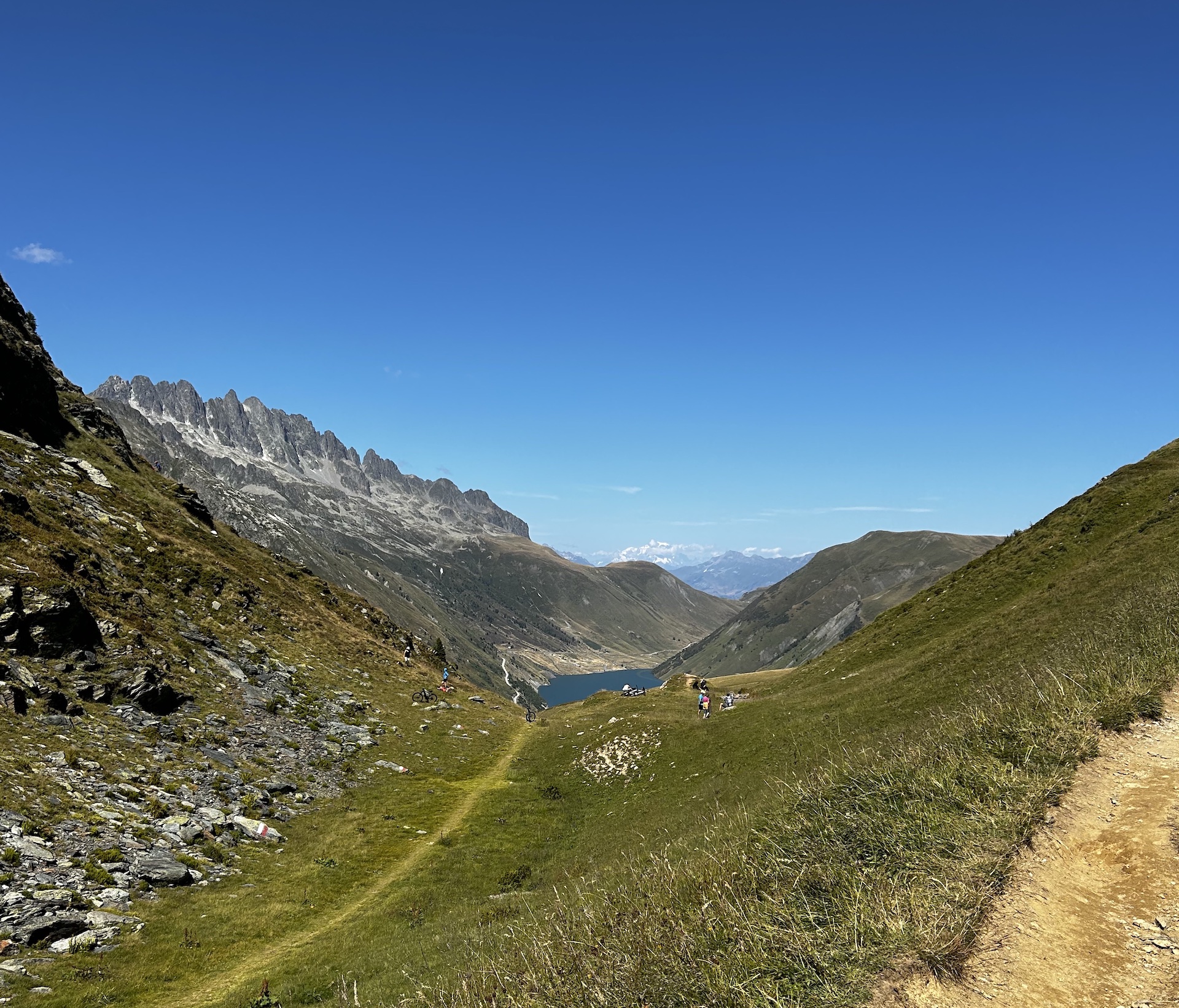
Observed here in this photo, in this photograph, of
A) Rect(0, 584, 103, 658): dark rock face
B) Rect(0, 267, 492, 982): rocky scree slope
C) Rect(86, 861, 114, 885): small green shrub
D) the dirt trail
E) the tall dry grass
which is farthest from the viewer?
Rect(0, 584, 103, 658): dark rock face

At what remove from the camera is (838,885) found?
40.2ft

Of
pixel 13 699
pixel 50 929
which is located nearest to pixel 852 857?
pixel 50 929

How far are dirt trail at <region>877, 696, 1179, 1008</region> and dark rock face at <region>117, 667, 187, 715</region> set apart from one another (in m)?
42.3

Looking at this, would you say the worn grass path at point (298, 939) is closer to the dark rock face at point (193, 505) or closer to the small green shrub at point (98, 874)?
the small green shrub at point (98, 874)

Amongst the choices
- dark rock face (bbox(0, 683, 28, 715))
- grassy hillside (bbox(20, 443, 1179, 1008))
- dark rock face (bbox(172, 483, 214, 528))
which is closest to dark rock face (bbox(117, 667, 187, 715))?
dark rock face (bbox(0, 683, 28, 715))

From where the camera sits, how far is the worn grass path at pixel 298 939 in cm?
2011

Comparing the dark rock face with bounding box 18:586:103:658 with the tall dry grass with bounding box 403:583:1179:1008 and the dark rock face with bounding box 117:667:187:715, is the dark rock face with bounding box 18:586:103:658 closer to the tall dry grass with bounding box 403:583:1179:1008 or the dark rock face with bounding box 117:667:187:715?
the dark rock face with bounding box 117:667:187:715

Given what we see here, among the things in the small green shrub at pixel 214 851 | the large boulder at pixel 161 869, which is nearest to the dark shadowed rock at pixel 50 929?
the large boulder at pixel 161 869

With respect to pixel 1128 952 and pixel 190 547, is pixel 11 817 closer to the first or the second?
pixel 1128 952

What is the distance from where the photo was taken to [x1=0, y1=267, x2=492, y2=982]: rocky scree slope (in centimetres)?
2342

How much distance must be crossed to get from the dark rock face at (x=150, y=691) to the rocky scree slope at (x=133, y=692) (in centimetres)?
10

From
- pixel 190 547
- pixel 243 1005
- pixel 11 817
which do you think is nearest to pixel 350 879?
pixel 243 1005

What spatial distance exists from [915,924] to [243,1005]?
21224 millimetres

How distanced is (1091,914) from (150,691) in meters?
45.4
